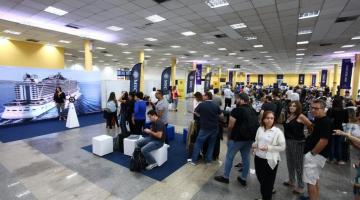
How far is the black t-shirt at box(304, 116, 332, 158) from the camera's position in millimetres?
2061

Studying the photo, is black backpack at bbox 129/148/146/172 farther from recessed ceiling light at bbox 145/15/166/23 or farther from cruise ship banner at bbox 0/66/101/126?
cruise ship banner at bbox 0/66/101/126

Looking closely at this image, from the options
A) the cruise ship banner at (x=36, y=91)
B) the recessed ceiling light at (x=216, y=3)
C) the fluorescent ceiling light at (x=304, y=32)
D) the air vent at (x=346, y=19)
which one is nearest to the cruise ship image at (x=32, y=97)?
the cruise ship banner at (x=36, y=91)

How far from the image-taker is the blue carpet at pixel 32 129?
218 inches

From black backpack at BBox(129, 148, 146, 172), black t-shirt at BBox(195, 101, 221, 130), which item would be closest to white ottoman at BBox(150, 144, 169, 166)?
black backpack at BBox(129, 148, 146, 172)

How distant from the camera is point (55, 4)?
5.13 meters

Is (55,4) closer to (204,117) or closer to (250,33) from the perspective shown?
(204,117)

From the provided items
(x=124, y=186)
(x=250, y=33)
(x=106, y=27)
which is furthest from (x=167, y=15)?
(x=124, y=186)

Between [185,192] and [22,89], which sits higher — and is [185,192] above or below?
below

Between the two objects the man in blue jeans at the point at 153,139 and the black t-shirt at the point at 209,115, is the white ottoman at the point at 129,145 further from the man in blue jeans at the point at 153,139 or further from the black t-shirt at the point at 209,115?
the black t-shirt at the point at 209,115

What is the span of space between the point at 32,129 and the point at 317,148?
7.65 m

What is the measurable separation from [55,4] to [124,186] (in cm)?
508

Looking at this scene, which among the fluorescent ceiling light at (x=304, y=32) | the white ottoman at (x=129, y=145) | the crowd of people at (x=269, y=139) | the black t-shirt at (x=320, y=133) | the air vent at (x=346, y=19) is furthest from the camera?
the fluorescent ceiling light at (x=304, y=32)

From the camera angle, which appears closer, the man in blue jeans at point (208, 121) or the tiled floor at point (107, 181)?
the tiled floor at point (107, 181)

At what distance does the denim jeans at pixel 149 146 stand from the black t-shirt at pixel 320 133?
2278mm
